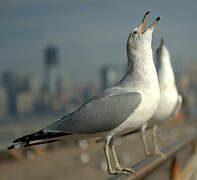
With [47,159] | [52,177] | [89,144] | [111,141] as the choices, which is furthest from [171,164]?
[89,144]

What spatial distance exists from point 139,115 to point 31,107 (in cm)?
17505

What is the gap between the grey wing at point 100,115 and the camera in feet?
8.38

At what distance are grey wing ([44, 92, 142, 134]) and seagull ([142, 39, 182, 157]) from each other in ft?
3.66

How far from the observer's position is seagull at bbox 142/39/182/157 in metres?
3.72

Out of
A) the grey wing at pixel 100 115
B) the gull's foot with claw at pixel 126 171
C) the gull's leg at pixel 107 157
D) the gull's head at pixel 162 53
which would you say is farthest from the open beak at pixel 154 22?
the gull's head at pixel 162 53

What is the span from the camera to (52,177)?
12.6 m

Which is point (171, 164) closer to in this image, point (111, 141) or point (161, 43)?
point (111, 141)

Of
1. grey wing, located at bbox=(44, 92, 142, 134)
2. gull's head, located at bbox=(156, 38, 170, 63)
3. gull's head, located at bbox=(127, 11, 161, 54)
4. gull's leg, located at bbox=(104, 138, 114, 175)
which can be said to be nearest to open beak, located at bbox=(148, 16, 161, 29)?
gull's head, located at bbox=(127, 11, 161, 54)

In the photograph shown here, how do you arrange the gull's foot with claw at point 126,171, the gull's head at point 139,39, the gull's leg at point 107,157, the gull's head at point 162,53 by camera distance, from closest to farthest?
the gull's foot with claw at point 126,171, the gull's leg at point 107,157, the gull's head at point 139,39, the gull's head at point 162,53

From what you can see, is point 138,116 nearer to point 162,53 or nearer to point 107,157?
point 107,157

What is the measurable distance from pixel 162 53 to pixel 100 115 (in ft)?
6.11

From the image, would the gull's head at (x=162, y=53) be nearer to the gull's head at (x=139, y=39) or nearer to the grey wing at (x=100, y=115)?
the gull's head at (x=139, y=39)

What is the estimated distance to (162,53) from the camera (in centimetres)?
423

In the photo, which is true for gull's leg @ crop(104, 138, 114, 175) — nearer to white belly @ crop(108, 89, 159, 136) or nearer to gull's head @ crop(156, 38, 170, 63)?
white belly @ crop(108, 89, 159, 136)
